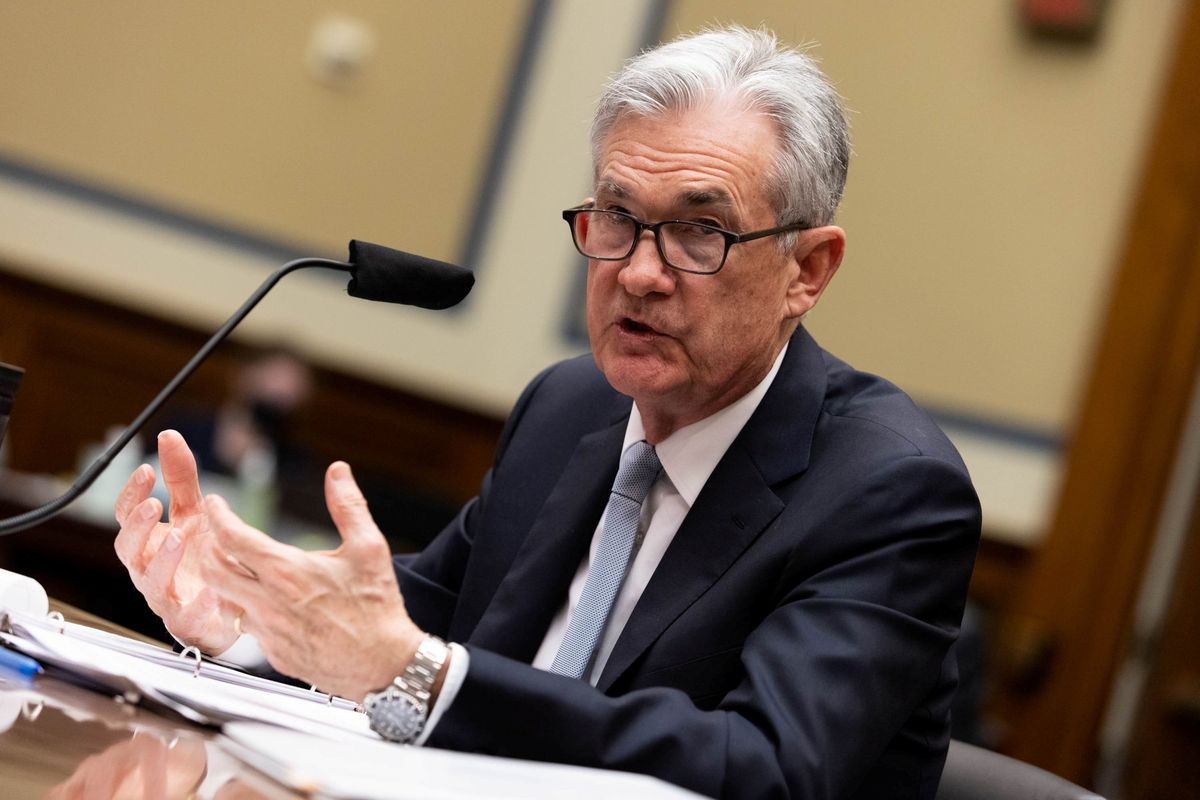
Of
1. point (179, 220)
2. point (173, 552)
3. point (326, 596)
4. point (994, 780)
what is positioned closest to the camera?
point (326, 596)

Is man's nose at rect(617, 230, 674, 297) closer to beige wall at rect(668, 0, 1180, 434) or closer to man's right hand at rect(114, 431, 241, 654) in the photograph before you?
man's right hand at rect(114, 431, 241, 654)

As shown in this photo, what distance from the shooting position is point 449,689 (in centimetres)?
119

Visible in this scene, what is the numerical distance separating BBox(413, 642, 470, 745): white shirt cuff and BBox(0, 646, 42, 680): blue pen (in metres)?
0.36

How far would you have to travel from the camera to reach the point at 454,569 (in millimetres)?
1974

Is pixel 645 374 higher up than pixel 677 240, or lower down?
lower down

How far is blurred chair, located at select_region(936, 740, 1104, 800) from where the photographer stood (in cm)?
148

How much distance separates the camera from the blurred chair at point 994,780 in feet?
4.86

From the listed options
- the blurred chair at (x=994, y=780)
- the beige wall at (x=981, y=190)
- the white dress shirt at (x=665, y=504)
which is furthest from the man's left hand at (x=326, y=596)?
the beige wall at (x=981, y=190)

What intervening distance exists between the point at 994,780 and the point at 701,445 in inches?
19.6

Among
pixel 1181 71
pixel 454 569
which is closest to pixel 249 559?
pixel 454 569

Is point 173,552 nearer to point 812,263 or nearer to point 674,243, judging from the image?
point 674,243

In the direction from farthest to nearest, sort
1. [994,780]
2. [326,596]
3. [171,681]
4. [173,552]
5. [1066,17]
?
[1066,17], [994,780], [173,552], [171,681], [326,596]

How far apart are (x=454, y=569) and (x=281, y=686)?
549 millimetres

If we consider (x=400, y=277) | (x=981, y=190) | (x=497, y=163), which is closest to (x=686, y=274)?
(x=400, y=277)
